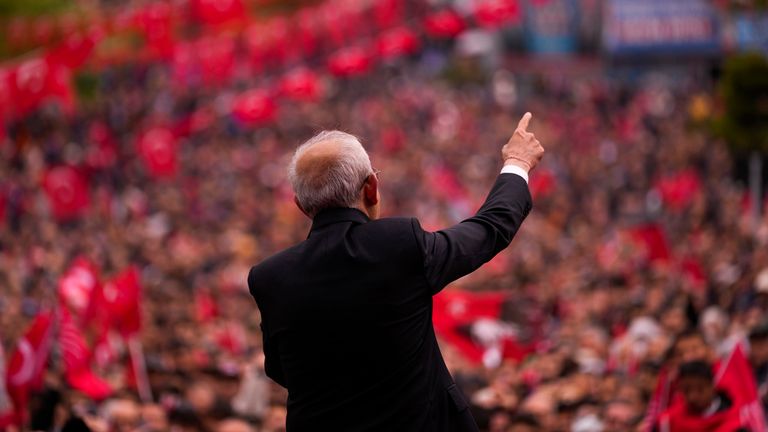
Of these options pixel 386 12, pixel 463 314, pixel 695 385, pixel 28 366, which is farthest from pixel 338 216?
pixel 386 12

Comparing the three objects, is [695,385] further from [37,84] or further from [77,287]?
[37,84]

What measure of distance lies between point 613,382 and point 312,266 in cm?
515

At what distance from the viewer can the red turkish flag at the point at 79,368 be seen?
806cm

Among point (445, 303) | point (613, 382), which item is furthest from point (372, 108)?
point (613, 382)

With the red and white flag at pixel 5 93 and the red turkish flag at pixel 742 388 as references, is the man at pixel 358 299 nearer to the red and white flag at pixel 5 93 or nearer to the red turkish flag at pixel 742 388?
the red turkish flag at pixel 742 388

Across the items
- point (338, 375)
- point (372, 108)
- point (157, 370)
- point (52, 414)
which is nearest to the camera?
point (338, 375)

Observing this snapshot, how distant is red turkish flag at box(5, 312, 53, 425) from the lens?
21.5ft

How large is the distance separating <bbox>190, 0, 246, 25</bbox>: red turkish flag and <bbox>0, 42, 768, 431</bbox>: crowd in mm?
3407

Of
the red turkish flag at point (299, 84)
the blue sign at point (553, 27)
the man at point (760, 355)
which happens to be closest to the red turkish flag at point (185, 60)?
the red turkish flag at point (299, 84)

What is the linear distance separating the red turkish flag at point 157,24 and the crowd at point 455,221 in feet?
8.37

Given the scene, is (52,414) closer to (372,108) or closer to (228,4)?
(228,4)

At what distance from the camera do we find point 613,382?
797 centimetres

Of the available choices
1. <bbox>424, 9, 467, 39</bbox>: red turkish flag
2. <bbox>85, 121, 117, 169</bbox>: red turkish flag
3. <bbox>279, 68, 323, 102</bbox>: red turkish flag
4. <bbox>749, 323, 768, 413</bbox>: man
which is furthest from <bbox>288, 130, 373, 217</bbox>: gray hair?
<bbox>424, 9, 467, 39</bbox>: red turkish flag

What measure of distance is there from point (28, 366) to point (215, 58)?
71.2 feet
